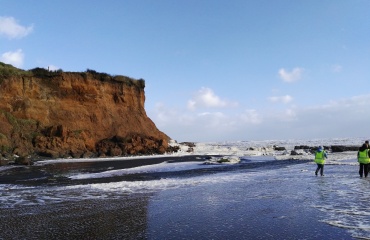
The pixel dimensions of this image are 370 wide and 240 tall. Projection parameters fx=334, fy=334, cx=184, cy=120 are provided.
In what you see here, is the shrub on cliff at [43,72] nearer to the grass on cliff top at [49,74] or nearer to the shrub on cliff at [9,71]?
the grass on cliff top at [49,74]

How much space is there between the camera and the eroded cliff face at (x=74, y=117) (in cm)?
4206

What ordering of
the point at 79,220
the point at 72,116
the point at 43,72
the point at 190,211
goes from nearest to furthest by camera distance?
the point at 79,220 → the point at 190,211 → the point at 72,116 → the point at 43,72

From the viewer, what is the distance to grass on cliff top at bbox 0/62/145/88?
152 feet

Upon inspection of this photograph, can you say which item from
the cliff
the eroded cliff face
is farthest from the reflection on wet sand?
the eroded cliff face

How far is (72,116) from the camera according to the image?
165ft

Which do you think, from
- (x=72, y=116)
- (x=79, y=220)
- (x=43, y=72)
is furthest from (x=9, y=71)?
(x=79, y=220)

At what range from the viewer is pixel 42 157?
39.5m

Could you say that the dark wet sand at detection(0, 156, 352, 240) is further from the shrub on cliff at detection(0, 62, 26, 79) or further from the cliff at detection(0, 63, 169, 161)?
the shrub on cliff at detection(0, 62, 26, 79)

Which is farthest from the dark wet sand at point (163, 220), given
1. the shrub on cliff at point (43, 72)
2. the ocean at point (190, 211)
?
the shrub on cliff at point (43, 72)

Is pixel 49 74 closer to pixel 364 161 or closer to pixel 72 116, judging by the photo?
pixel 72 116

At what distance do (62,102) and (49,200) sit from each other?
137 feet

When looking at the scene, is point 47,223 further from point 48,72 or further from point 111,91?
point 111,91

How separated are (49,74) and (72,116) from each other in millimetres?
7415

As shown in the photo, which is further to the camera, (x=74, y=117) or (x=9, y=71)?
(x=74, y=117)
